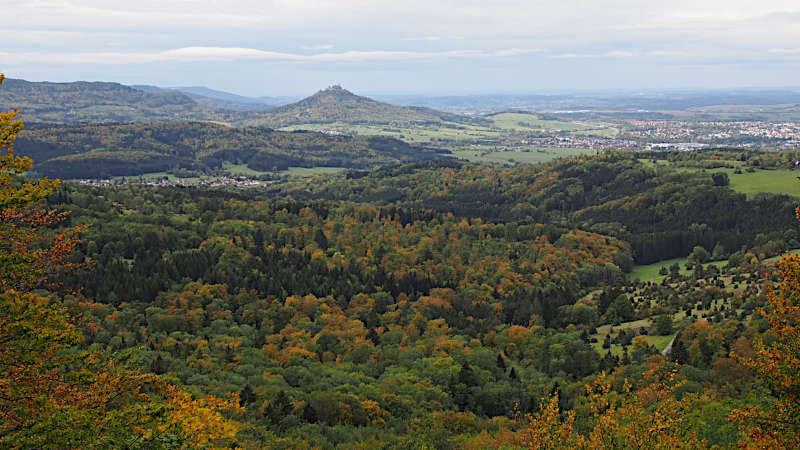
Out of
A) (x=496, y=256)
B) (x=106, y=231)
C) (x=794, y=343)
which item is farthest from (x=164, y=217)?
(x=794, y=343)

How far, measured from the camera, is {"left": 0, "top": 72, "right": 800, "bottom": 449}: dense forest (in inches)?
1066

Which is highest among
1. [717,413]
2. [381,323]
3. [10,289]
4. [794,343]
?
[10,289]

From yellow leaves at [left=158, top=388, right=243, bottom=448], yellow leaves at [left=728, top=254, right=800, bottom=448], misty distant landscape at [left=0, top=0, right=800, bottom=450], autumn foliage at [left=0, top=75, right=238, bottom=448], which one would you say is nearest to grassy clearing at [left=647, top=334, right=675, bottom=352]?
misty distant landscape at [left=0, top=0, right=800, bottom=450]

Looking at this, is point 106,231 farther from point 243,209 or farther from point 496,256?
point 496,256

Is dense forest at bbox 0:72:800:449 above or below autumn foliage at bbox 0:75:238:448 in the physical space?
below

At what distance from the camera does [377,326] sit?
110 meters

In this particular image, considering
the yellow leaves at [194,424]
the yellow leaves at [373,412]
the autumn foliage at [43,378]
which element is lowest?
the yellow leaves at [373,412]

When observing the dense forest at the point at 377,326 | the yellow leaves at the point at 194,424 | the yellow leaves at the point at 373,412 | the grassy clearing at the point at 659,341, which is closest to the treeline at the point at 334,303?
the yellow leaves at the point at 373,412

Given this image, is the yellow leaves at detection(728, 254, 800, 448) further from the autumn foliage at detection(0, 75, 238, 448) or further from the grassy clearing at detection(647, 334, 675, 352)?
the grassy clearing at detection(647, 334, 675, 352)

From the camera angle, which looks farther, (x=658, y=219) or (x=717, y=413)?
(x=658, y=219)

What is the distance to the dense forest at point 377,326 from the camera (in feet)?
88.8

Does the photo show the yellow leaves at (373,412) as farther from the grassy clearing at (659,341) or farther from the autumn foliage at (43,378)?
the grassy clearing at (659,341)

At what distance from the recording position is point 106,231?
128 metres

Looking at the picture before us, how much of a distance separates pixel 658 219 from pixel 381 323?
131248 mm
